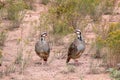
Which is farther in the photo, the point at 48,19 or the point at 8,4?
the point at 8,4

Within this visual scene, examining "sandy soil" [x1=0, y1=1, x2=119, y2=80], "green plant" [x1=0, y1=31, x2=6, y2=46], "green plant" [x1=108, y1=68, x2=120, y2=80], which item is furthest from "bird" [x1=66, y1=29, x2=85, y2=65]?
"green plant" [x1=0, y1=31, x2=6, y2=46]

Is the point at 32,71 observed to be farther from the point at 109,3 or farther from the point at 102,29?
the point at 109,3

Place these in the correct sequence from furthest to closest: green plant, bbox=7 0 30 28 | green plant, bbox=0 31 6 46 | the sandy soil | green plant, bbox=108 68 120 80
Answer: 1. green plant, bbox=7 0 30 28
2. green plant, bbox=0 31 6 46
3. the sandy soil
4. green plant, bbox=108 68 120 80

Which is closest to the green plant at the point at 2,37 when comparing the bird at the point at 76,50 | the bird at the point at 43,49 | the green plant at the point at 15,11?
the bird at the point at 43,49

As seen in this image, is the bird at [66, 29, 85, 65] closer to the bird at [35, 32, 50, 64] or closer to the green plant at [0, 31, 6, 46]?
the bird at [35, 32, 50, 64]

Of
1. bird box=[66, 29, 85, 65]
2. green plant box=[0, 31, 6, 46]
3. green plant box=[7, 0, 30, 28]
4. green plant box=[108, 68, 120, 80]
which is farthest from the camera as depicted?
green plant box=[7, 0, 30, 28]

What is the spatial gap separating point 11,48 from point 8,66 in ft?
5.85

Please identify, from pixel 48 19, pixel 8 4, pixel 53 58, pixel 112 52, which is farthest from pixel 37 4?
pixel 112 52

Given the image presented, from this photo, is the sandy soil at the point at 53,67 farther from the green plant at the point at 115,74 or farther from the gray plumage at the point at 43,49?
the green plant at the point at 115,74

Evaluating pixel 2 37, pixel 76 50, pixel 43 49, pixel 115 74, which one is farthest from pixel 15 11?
pixel 115 74

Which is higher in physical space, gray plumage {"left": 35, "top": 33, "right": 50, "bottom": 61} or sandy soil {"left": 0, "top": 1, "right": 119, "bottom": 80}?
gray plumage {"left": 35, "top": 33, "right": 50, "bottom": 61}

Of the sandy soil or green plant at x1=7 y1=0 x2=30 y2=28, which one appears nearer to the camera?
the sandy soil

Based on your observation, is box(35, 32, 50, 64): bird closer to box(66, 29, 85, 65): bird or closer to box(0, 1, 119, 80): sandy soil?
box(0, 1, 119, 80): sandy soil

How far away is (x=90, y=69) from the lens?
10.1m
